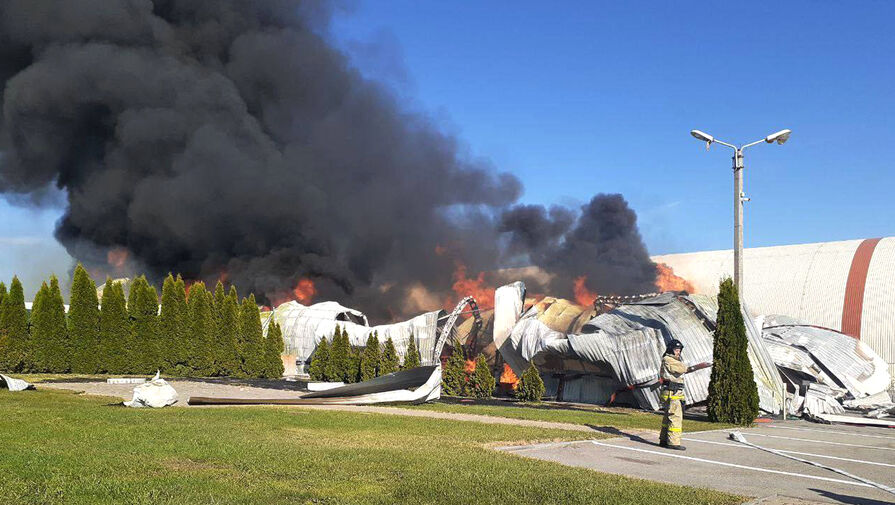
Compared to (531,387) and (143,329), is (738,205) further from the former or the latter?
(143,329)

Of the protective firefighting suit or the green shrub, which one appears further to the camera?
the green shrub

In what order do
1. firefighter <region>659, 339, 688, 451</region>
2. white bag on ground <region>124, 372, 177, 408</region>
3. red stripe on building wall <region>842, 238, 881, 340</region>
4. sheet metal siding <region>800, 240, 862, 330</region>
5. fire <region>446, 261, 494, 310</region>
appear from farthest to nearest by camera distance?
fire <region>446, 261, 494, 310</region>
sheet metal siding <region>800, 240, 862, 330</region>
red stripe on building wall <region>842, 238, 881, 340</region>
white bag on ground <region>124, 372, 177, 408</region>
firefighter <region>659, 339, 688, 451</region>

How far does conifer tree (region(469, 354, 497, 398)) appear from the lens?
914 inches

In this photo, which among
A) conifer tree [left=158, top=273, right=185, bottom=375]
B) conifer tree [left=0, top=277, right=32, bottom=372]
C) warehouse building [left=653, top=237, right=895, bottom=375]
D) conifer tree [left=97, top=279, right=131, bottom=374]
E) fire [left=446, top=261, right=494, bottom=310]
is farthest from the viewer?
fire [left=446, top=261, right=494, bottom=310]

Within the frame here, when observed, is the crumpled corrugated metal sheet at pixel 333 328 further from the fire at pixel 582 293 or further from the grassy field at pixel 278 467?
the grassy field at pixel 278 467

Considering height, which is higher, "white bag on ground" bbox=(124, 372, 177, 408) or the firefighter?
the firefighter

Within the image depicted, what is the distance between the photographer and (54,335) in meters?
25.9

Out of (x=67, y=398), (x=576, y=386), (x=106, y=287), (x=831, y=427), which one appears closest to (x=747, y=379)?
(x=831, y=427)

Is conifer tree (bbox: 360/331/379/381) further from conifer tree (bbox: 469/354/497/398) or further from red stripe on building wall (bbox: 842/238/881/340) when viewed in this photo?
red stripe on building wall (bbox: 842/238/881/340)

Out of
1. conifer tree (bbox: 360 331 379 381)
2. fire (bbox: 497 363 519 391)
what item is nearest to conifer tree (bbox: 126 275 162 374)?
conifer tree (bbox: 360 331 379 381)

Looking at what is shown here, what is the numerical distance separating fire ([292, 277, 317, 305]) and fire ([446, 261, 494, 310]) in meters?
8.02

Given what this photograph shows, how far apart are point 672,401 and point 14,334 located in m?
24.3

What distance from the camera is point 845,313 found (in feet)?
90.9

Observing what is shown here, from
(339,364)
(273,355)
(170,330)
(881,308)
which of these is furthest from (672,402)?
(170,330)
